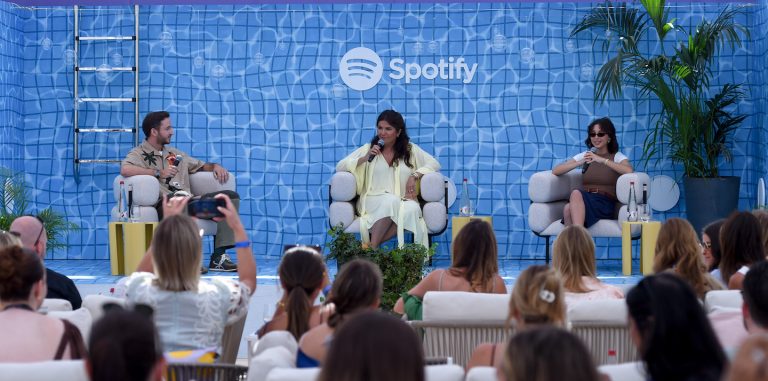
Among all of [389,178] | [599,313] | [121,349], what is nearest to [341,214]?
[389,178]

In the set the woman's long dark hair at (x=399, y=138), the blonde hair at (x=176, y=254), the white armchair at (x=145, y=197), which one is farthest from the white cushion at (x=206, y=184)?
the blonde hair at (x=176, y=254)

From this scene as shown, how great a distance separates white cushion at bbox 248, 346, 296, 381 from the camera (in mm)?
2758

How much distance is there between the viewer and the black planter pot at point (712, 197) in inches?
346

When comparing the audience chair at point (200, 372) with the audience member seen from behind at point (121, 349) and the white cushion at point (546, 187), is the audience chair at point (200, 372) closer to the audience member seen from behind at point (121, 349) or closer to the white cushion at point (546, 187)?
the audience member seen from behind at point (121, 349)

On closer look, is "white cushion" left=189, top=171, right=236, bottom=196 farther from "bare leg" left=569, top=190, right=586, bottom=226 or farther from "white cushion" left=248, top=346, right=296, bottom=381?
"white cushion" left=248, top=346, right=296, bottom=381

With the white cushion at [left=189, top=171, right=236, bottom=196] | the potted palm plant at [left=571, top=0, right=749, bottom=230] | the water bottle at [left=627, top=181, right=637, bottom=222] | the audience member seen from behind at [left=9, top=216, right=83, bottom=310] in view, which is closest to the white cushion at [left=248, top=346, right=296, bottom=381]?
the audience member seen from behind at [left=9, top=216, right=83, bottom=310]

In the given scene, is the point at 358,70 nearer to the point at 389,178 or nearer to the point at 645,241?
the point at 389,178

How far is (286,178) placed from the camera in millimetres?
9508

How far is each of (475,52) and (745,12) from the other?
239cm

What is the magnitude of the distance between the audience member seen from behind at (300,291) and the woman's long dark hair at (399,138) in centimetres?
487

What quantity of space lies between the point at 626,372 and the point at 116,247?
6275 mm

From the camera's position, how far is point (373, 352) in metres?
1.87

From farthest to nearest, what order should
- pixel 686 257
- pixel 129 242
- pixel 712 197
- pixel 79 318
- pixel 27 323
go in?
pixel 712 197 < pixel 129 242 < pixel 686 257 < pixel 79 318 < pixel 27 323

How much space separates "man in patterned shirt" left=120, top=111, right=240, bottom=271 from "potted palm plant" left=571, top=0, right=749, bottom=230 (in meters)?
3.29
